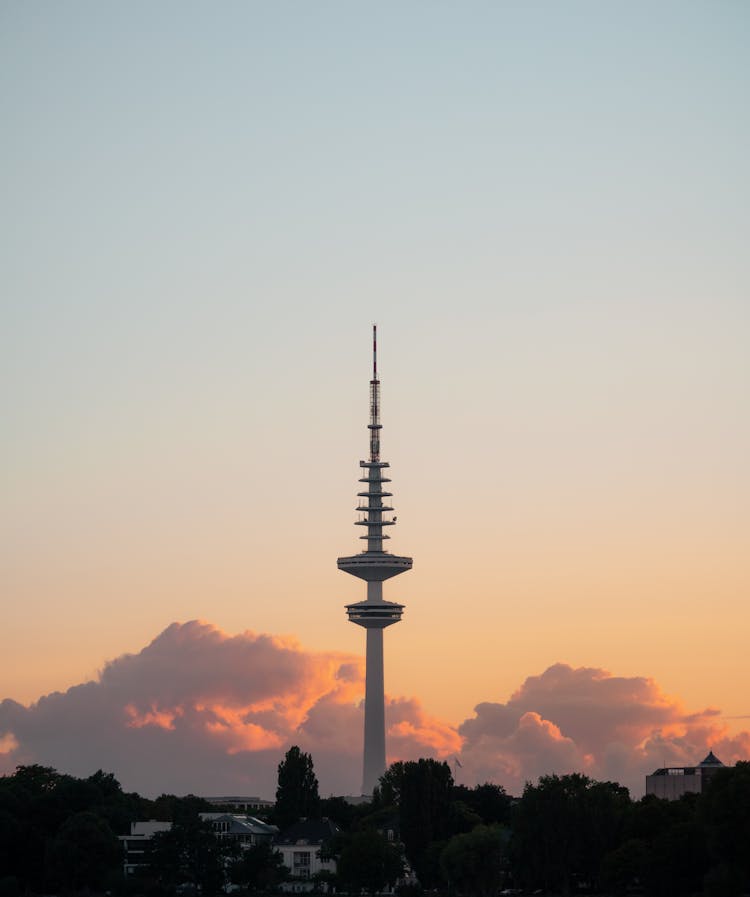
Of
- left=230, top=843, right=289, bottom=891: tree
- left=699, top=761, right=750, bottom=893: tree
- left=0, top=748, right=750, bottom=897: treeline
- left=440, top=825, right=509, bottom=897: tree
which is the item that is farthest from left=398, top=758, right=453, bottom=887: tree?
left=699, top=761, right=750, bottom=893: tree

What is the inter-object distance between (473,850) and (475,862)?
1353mm

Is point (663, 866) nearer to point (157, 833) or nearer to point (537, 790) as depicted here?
point (537, 790)

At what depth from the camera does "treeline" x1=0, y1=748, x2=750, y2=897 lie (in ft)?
460

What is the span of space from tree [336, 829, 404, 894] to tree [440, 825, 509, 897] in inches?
669

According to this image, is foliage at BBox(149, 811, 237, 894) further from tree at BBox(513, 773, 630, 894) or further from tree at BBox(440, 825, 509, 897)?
tree at BBox(513, 773, 630, 894)

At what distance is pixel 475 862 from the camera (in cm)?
16788

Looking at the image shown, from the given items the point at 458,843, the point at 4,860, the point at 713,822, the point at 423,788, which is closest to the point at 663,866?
the point at 713,822

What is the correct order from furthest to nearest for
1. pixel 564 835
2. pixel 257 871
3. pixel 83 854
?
pixel 257 871 < pixel 83 854 < pixel 564 835

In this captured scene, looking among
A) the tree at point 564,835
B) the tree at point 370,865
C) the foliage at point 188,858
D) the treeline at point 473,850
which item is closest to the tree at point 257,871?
the treeline at point 473,850

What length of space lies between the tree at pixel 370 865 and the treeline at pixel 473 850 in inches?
4.2

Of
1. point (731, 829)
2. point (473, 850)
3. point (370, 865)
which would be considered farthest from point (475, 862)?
point (731, 829)

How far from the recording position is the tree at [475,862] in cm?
16812

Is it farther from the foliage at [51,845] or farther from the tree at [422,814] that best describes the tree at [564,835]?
the foliage at [51,845]

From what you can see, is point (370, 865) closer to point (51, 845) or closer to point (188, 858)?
point (188, 858)
